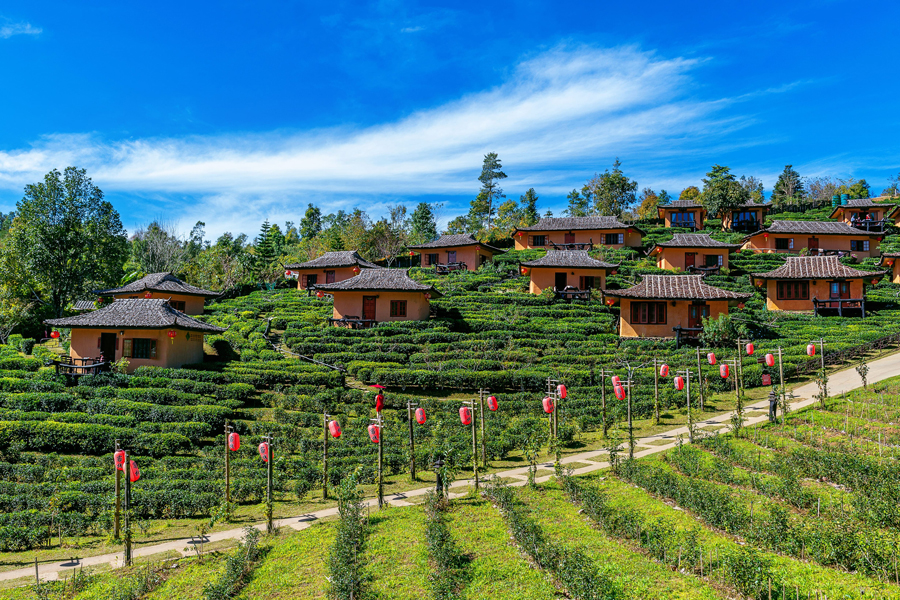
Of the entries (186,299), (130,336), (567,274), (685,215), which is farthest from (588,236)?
(130,336)

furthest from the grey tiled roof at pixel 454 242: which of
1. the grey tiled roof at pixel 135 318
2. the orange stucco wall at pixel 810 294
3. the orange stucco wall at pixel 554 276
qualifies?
the grey tiled roof at pixel 135 318

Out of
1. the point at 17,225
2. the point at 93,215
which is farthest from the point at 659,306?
the point at 17,225

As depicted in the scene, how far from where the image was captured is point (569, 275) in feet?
147

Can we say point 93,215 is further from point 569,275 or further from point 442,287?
point 569,275

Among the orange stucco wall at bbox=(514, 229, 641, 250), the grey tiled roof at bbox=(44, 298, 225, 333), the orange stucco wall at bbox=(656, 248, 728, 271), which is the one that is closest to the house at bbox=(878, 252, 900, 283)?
the orange stucco wall at bbox=(656, 248, 728, 271)

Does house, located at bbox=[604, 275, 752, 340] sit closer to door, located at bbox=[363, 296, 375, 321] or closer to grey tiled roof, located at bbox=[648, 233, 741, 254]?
grey tiled roof, located at bbox=[648, 233, 741, 254]

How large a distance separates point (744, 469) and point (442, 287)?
34490mm

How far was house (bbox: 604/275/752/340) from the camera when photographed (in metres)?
34.8

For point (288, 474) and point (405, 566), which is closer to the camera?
point (405, 566)

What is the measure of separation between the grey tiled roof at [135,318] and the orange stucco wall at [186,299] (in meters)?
12.8

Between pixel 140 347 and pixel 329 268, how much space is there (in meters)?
23.7

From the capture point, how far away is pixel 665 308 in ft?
116

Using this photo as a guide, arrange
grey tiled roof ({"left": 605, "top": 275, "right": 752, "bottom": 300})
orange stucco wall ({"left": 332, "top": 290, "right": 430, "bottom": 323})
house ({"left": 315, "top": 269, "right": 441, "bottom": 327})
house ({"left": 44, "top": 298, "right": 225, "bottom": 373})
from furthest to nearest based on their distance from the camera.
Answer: orange stucco wall ({"left": 332, "top": 290, "right": 430, "bottom": 323}) → house ({"left": 315, "top": 269, "right": 441, "bottom": 327}) → grey tiled roof ({"left": 605, "top": 275, "right": 752, "bottom": 300}) → house ({"left": 44, "top": 298, "right": 225, "bottom": 373})

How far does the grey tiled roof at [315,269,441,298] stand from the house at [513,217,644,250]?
26.7 meters
